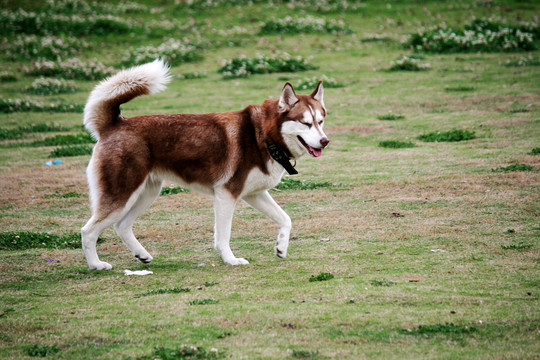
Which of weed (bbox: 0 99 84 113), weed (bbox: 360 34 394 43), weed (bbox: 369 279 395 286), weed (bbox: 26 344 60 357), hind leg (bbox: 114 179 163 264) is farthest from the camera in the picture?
weed (bbox: 360 34 394 43)

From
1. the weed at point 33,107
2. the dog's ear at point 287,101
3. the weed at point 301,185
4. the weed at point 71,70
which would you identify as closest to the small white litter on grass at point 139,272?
the dog's ear at point 287,101

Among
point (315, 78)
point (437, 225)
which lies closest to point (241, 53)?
point (315, 78)

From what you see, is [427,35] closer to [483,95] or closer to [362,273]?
[483,95]

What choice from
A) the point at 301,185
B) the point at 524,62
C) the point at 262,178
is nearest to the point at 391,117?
the point at 301,185

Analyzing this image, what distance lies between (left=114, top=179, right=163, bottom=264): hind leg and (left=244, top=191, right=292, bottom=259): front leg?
1.17 m

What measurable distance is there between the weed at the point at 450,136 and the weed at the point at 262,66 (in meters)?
8.25

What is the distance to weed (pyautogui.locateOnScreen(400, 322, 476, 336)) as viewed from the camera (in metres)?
5.20

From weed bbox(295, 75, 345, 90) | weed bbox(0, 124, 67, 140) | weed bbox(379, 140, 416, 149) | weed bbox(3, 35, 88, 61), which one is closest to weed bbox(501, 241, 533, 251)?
weed bbox(379, 140, 416, 149)

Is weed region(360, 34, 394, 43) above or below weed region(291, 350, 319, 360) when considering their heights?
above

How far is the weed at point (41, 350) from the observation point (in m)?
5.09

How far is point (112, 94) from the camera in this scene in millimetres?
7605

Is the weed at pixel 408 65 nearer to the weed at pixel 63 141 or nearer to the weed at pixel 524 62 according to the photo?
the weed at pixel 524 62

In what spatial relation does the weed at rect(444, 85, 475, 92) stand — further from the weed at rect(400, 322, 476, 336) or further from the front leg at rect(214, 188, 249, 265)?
the weed at rect(400, 322, 476, 336)

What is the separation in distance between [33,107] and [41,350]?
1474 centimetres
